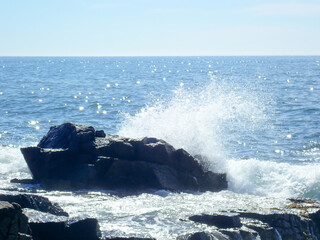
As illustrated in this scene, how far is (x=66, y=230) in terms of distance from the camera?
930 cm

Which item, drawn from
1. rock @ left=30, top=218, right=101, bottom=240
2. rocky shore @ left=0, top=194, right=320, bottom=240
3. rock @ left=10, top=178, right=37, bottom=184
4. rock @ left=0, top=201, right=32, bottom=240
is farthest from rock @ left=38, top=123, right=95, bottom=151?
rock @ left=0, top=201, right=32, bottom=240

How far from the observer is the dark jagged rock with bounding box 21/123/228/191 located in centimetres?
1545

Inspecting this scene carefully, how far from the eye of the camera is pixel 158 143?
53.8 feet

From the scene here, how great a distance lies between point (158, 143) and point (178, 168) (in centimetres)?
97

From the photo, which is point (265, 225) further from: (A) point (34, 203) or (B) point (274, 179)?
(B) point (274, 179)

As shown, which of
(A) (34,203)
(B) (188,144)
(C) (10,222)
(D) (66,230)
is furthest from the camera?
(B) (188,144)

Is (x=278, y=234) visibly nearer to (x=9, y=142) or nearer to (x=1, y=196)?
(x=1, y=196)

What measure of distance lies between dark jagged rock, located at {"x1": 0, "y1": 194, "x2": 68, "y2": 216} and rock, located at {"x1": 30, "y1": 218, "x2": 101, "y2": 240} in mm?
1164

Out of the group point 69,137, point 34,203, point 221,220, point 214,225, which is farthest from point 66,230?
point 69,137

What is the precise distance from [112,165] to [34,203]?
5.37 meters

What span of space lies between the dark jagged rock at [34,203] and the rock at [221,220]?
2.81m

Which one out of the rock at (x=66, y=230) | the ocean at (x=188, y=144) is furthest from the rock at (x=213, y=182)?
the rock at (x=66, y=230)

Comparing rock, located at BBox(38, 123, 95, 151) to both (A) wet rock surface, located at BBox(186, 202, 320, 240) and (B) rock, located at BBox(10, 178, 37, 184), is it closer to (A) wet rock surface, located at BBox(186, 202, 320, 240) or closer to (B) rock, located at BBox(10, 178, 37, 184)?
(B) rock, located at BBox(10, 178, 37, 184)

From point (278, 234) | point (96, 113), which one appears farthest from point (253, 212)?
point (96, 113)
